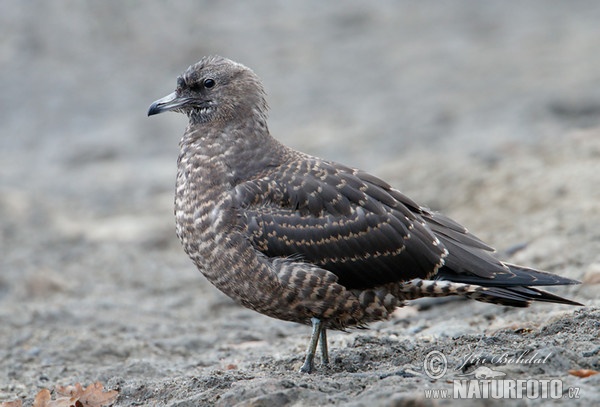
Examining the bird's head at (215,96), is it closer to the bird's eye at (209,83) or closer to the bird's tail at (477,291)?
the bird's eye at (209,83)

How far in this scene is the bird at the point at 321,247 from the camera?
5430 mm

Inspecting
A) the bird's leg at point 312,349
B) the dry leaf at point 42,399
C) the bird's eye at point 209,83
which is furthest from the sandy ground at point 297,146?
the bird's eye at point 209,83

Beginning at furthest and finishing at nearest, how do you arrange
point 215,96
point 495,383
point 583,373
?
1. point 215,96
2. point 583,373
3. point 495,383

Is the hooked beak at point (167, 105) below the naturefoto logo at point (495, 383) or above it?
above

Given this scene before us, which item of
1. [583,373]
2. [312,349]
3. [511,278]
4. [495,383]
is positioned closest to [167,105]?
[312,349]

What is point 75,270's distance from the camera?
9.71 metres

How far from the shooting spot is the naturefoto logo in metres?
4.11

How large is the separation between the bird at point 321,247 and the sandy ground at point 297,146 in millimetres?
318

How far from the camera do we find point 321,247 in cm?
553

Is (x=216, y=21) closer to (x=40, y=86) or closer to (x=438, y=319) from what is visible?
(x=40, y=86)

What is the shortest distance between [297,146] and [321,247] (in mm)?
7748

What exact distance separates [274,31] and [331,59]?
1818 millimetres

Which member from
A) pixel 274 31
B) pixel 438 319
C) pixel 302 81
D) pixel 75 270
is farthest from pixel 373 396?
pixel 274 31

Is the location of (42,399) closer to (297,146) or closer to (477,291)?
(477,291)
